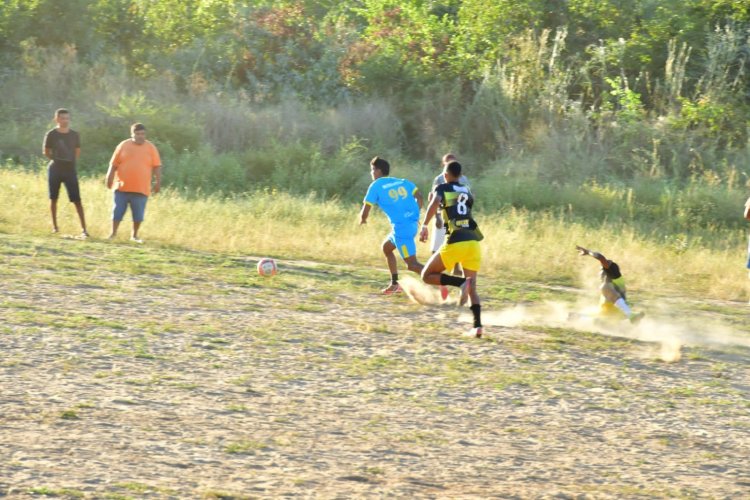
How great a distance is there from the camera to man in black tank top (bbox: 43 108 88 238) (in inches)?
593

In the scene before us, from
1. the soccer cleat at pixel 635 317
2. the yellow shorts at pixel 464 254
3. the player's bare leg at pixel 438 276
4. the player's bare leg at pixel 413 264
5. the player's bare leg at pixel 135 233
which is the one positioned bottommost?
the player's bare leg at pixel 135 233

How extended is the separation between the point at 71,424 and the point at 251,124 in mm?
17950

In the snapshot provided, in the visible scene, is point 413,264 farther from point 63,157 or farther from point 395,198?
point 63,157

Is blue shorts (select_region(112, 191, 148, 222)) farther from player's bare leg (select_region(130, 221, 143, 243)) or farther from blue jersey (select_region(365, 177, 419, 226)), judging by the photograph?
blue jersey (select_region(365, 177, 419, 226))

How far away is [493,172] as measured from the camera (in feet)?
71.8

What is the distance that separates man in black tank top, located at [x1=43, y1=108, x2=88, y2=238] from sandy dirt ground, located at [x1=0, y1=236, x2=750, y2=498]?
12.0 feet

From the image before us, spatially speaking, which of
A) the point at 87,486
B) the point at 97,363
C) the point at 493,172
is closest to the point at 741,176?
the point at 493,172

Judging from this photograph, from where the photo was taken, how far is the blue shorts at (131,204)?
1477 cm

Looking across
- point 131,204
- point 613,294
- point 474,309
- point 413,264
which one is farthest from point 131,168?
point 613,294

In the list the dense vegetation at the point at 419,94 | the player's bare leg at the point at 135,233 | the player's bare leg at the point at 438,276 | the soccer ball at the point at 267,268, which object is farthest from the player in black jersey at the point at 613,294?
the dense vegetation at the point at 419,94

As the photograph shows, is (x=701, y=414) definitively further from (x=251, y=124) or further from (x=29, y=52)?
(x=29, y=52)

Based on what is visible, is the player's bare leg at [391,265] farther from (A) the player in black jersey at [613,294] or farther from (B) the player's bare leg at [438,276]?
(A) the player in black jersey at [613,294]

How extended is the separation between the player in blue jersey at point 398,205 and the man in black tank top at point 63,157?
4.97m

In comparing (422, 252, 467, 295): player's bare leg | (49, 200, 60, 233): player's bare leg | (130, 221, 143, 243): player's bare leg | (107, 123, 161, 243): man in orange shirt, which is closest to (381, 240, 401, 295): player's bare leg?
(422, 252, 467, 295): player's bare leg
